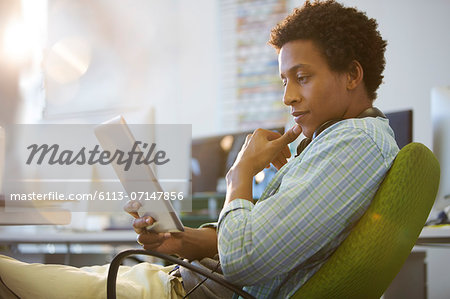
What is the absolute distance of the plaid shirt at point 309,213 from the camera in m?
0.90

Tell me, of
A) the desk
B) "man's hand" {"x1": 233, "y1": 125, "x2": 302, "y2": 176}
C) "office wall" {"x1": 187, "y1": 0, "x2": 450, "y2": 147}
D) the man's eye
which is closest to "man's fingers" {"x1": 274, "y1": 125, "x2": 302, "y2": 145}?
"man's hand" {"x1": 233, "y1": 125, "x2": 302, "y2": 176}

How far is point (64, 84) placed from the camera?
4535 mm

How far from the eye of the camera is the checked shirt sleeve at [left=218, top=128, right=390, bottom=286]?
90 cm

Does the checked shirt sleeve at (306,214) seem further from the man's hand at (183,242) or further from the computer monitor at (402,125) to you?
the computer monitor at (402,125)

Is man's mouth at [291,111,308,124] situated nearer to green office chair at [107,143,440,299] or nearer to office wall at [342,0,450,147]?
green office chair at [107,143,440,299]

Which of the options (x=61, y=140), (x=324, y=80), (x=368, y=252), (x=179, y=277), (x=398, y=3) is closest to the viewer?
(x=368, y=252)

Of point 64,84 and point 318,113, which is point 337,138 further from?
point 64,84

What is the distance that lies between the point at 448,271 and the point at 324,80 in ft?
8.39

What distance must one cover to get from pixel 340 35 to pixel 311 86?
14 cm

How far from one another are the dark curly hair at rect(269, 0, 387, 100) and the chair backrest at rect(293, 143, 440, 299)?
10.5 inches

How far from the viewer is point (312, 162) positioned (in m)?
0.94

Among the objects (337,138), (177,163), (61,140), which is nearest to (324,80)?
(337,138)

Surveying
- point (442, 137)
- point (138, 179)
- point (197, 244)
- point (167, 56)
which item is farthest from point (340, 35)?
point (167, 56)

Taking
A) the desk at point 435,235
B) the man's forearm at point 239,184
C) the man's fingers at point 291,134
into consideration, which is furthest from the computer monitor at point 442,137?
the man's forearm at point 239,184
